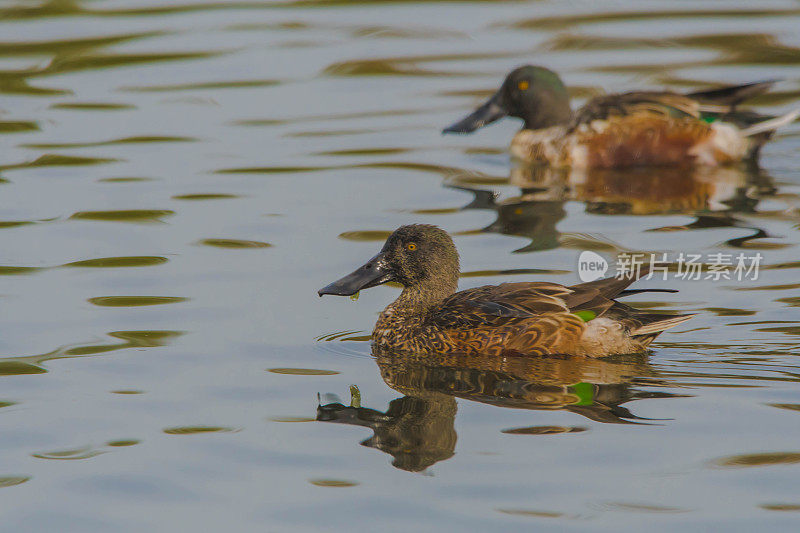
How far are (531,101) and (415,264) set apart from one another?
18.1 feet

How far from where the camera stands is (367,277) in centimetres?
862

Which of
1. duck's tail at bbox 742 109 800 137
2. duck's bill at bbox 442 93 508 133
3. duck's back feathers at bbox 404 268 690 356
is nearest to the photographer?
duck's back feathers at bbox 404 268 690 356

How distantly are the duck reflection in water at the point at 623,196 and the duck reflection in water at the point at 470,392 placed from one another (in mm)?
2280

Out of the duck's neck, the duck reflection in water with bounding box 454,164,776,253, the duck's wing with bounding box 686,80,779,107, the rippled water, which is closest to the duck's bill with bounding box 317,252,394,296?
the duck's neck

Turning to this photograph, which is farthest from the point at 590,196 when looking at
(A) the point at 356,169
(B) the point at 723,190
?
(A) the point at 356,169

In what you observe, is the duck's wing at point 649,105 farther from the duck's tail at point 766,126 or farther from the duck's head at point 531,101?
the duck's head at point 531,101

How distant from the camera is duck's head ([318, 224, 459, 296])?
8570 millimetres

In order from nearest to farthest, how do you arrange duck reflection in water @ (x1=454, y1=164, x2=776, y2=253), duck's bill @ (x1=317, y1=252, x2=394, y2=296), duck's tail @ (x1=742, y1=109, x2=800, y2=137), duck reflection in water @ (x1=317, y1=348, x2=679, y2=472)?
duck reflection in water @ (x1=317, y1=348, x2=679, y2=472), duck's bill @ (x1=317, y1=252, x2=394, y2=296), duck reflection in water @ (x1=454, y1=164, x2=776, y2=253), duck's tail @ (x1=742, y1=109, x2=800, y2=137)

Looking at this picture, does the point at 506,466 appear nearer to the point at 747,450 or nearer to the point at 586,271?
the point at 747,450

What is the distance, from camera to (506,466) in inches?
252

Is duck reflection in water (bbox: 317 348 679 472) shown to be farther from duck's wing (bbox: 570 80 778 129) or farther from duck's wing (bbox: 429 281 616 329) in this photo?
duck's wing (bbox: 570 80 778 129)

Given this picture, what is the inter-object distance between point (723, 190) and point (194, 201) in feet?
14.7

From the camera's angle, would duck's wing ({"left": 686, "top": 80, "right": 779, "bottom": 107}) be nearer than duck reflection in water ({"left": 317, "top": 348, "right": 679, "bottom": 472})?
No

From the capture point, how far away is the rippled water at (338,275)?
6.27 m
